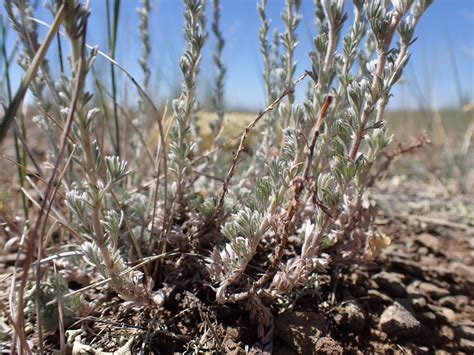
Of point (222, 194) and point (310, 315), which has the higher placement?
point (222, 194)

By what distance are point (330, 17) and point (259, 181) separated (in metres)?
0.52

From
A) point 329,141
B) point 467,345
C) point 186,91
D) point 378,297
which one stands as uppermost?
point 186,91

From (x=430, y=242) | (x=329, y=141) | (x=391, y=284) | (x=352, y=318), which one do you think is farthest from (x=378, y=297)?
(x=430, y=242)

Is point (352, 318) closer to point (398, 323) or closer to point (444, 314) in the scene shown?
point (398, 323)

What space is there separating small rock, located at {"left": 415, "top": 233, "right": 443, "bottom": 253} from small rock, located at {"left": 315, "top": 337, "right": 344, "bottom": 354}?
127 centimetres

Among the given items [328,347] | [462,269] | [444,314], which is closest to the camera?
[328,347]

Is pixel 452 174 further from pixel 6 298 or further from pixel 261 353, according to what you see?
pixel 6 298

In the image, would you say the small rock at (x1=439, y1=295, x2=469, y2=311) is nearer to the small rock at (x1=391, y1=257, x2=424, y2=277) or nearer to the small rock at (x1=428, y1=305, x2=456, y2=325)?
the small rock at (x1=428, y1=305, x2=456, y2=325)

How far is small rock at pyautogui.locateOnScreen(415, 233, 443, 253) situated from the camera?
2371mm

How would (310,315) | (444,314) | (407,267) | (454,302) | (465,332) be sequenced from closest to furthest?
(310,315) → (465,332) → (444,314) → (454,302) → (407,267)

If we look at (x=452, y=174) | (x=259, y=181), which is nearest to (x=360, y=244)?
(x=259, y=181)

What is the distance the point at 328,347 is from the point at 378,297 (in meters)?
0.45

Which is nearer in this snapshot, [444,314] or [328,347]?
[328,347]

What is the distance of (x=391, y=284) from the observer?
179cm
